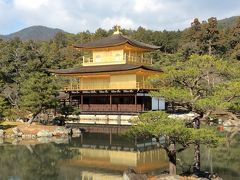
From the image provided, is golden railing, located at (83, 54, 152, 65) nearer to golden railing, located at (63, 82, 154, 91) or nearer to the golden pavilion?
the golden pavilion

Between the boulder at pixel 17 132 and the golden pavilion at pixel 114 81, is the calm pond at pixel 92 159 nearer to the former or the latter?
the boulder at pixel 17 132

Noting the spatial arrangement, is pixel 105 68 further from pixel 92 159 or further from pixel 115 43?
pixel 92 159

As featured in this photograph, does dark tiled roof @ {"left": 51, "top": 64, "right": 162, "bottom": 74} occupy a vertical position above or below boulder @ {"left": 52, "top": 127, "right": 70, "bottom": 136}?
above

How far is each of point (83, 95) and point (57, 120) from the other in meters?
7.80

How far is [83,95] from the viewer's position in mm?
42656

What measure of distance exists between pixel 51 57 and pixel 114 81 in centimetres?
2723

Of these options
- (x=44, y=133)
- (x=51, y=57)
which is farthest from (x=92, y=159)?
(x=51, y=57)

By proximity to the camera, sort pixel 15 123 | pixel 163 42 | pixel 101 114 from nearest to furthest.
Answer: pixel 15 123 → pixel 101 114 → pixel 163 42

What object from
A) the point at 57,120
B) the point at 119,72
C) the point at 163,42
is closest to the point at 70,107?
the point at 57,120

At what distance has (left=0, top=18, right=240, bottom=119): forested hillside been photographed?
31.8 meters

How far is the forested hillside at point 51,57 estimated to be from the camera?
31812 millimetres

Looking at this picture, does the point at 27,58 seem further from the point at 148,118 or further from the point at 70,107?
the point at 148,118

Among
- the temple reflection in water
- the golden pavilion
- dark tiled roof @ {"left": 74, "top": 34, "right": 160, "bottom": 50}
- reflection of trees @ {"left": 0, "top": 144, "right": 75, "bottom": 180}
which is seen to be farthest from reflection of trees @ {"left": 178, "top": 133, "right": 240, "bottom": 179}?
dark tiled roof @ {"left": 74, "top": 34, "right": 160, "bottom": 50}

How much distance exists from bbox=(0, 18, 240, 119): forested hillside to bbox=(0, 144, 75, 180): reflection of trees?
6.87 metres
